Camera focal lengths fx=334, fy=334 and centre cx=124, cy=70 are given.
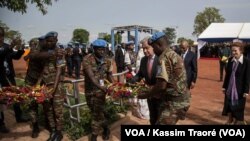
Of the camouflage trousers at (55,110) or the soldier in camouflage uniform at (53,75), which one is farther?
the camouflage trousers at (55,110)

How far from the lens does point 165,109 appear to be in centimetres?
425

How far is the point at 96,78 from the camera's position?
564 cm

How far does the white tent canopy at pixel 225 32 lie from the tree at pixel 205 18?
127 feet

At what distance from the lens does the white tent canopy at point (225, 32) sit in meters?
25.7

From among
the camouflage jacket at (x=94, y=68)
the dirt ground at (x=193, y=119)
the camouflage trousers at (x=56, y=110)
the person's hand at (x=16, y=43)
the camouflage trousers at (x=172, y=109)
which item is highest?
the person's hand at (x=16, y=43)

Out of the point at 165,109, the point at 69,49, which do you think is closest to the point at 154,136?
the point at 165,109

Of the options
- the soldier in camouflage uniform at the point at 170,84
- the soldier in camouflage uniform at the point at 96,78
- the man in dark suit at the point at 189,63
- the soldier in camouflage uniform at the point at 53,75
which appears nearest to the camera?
the soldier in camouflage uniform at the point at 170,84

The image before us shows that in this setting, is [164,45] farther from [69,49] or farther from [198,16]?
[198,16]

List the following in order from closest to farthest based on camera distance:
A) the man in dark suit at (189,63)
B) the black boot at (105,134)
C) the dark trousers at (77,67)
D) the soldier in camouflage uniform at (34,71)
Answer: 1. the soldier in camouflage uniform at (34,71)
2. the black boot at (105,134)
3. the man in dark suit at (189,63)
4. the dark trousers at (77,67)

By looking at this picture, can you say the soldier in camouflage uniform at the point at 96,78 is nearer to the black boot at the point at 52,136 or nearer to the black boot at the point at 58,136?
the black boot at the point at 58,136

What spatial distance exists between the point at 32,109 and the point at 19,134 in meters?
0.79

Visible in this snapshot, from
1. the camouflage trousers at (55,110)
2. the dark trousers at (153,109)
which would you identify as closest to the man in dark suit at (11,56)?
the camouflage trousers at (55,110)

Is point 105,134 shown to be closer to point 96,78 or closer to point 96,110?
point 96,110

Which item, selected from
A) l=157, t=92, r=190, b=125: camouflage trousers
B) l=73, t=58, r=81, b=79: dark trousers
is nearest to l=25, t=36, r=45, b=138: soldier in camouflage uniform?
l=157, t=92, r=190, b=125: camouflage trousers
